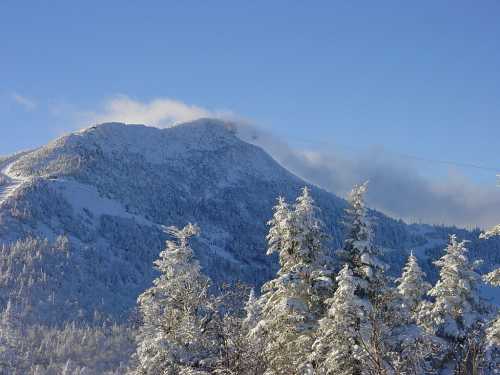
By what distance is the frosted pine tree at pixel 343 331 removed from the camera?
21.3 m

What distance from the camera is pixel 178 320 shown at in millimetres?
25859

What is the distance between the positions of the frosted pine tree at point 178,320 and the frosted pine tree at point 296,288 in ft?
8.10

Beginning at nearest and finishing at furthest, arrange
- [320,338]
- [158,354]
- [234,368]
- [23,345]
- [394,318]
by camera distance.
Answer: [234,368] < [320,338] < [394,318] < [158,354] < [23,345]

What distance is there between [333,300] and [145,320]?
28.0ft

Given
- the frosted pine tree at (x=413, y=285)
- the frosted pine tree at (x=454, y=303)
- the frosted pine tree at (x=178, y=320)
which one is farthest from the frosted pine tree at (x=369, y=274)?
the frosted pine tree at (x=413, y=285)

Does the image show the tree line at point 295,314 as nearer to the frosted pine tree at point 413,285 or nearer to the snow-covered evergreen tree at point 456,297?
the snow-covered evergreen tree at point 456,297

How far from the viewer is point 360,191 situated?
79.1 feet

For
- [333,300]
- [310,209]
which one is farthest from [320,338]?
[310,209]

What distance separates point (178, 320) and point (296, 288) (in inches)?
220

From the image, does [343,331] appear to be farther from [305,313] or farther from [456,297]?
[456,297]

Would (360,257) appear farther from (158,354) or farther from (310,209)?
(158,354)

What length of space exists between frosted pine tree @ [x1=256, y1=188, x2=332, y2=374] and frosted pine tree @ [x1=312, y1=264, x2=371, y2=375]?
115 centimetres

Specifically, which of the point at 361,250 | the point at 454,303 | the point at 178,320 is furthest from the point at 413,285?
the point at 178,320

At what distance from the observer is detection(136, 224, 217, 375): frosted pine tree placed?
968 inches
